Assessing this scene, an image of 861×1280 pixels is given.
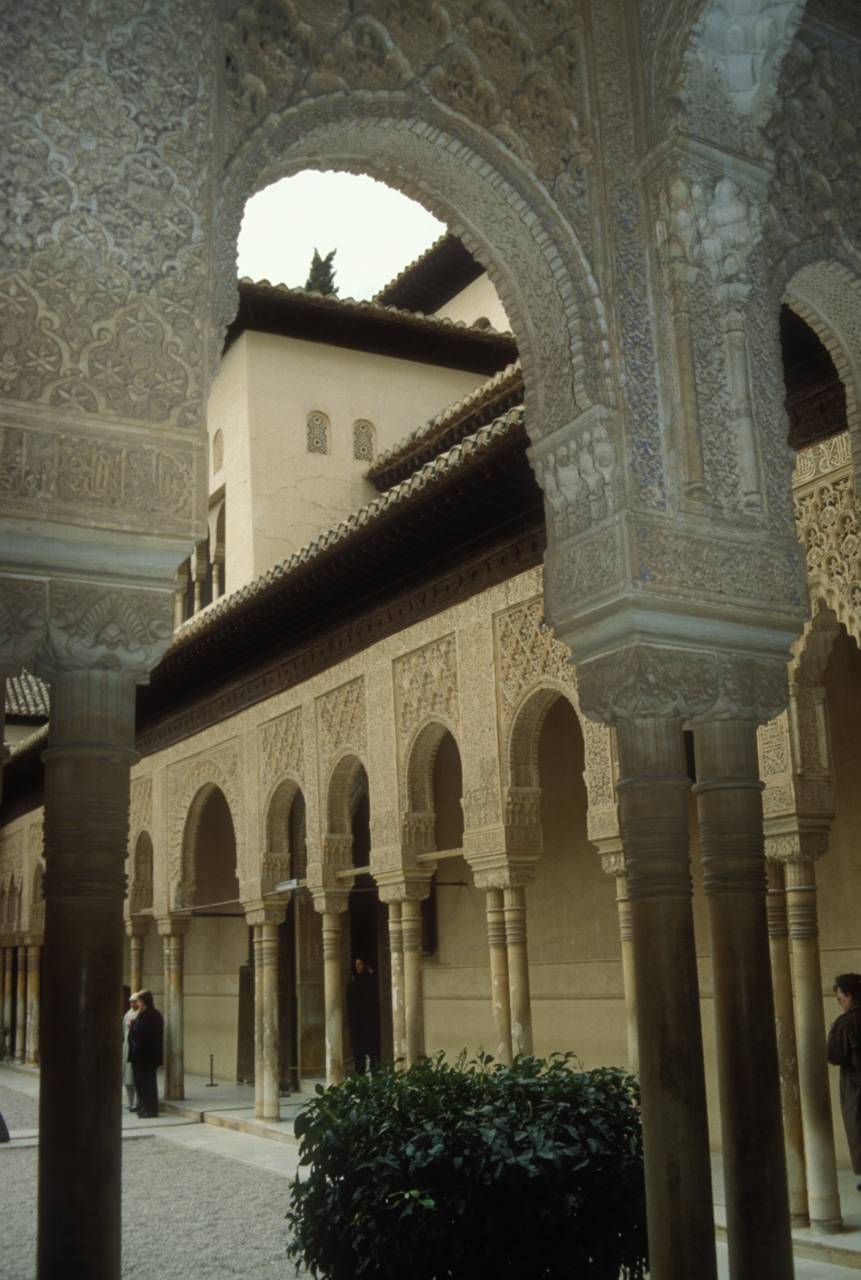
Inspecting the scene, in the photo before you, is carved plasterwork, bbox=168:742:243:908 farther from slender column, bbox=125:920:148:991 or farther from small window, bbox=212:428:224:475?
small window, bbox=212:428:224:475

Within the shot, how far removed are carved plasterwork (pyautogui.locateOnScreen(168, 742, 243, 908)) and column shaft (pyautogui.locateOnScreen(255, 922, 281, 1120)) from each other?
190 cm

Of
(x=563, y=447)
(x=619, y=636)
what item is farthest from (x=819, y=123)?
(x=619, y=636)

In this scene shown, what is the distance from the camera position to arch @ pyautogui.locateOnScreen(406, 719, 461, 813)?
11.8 metres

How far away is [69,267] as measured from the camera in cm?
378

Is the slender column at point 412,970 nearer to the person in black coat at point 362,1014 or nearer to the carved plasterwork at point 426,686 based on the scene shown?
the carved plasterwork at point 426,686

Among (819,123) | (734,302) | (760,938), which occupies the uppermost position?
(819,123)

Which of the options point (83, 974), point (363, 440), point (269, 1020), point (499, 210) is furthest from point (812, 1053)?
point (363, 440)

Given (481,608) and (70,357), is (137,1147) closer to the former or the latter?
(481,608)

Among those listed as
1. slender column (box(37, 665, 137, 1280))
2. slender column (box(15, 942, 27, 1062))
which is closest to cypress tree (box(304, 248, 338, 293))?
slender column (box(15, 942, 27, 1062))

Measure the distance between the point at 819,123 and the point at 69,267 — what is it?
348 cm

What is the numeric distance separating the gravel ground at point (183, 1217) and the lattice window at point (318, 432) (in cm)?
891

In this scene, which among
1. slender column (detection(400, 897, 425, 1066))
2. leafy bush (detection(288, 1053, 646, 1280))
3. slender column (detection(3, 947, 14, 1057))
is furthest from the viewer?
slender column (detection(3, 947, 14, 1057))

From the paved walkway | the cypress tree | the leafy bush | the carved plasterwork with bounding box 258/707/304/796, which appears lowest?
the paved walkway

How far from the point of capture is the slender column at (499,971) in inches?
408
